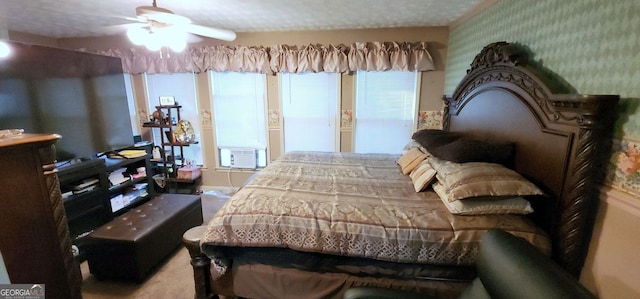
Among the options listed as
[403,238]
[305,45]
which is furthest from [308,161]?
[305,45]

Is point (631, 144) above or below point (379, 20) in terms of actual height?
below

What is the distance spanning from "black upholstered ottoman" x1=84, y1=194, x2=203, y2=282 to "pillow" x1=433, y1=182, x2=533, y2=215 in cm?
221

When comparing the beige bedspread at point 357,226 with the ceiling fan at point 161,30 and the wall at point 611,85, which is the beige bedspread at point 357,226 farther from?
the ceiling fan at point 161,30

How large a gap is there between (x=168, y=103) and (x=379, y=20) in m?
2.95

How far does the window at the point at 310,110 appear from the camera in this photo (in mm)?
3533

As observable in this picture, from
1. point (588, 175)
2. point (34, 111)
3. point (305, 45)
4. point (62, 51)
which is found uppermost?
point (305, 45)

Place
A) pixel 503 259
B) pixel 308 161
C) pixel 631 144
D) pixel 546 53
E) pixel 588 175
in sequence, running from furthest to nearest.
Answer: pixel 308 161 → pixel 546 53 → pixel 588 175 → pixel 631 144 → pixel 503 259

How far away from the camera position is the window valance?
3.20 m

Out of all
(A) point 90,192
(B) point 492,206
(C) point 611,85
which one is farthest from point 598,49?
(A) point 90,192

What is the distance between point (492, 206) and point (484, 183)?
135 mm

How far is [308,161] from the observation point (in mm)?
2656

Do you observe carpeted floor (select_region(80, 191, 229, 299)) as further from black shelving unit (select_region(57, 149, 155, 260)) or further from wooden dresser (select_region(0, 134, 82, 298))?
wooden dresser (select_region(0, 134, 82, 298))

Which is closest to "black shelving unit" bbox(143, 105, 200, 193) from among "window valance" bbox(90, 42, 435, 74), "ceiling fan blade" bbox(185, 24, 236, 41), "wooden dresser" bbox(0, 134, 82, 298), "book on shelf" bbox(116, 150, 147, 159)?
"book on shelf" bbox(116, 150, 147, 159)

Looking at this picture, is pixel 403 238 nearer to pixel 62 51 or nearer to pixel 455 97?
pixel 455 97
